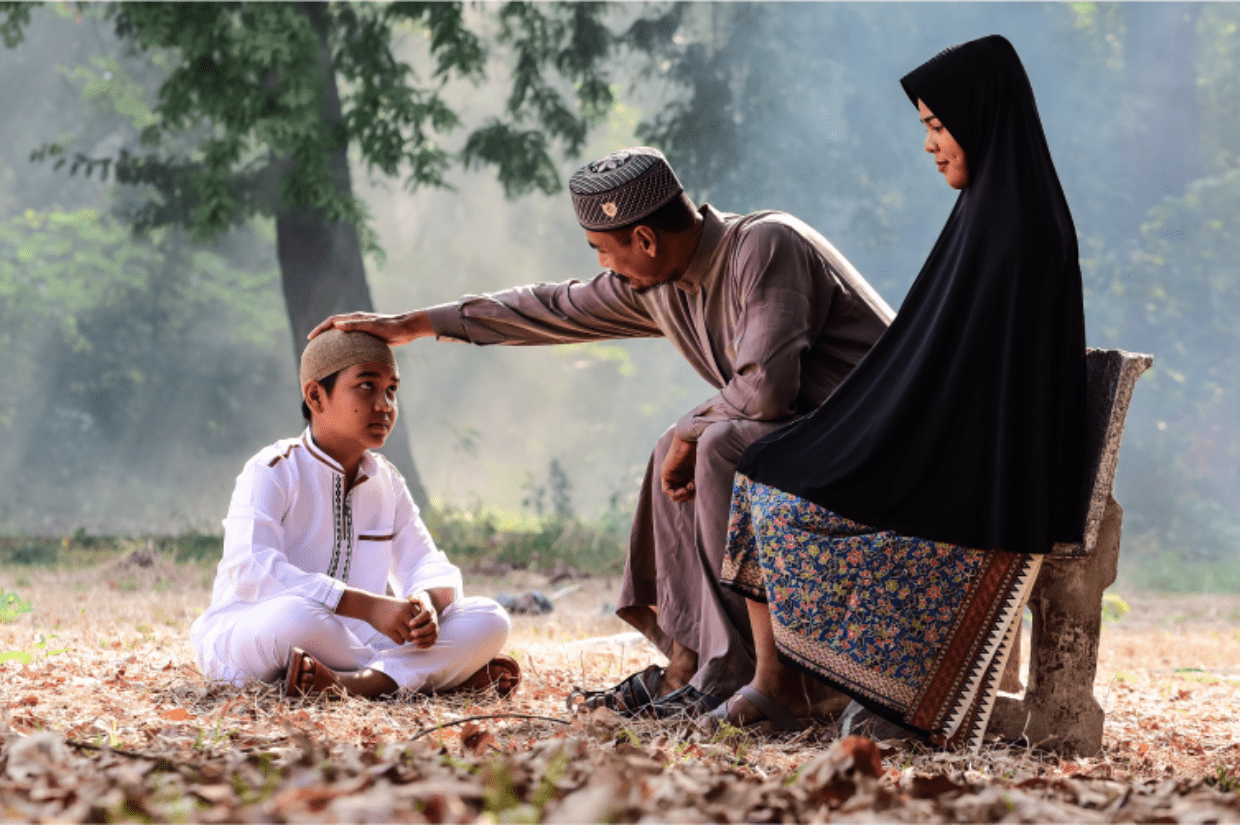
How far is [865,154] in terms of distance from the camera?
1864 centimetres

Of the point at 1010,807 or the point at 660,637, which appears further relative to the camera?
the point at 660,637

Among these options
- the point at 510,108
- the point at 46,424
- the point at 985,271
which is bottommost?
the point at 46,424

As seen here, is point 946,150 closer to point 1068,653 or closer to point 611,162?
point 611,162

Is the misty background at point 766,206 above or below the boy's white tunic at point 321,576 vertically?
above

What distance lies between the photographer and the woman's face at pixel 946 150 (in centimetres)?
313

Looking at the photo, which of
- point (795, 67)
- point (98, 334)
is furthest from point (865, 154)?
point (98, 334)

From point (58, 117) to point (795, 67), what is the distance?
15472mm

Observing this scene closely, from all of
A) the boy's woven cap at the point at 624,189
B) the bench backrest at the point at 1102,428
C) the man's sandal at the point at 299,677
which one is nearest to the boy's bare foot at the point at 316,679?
the man's sandal at the point at 299,677

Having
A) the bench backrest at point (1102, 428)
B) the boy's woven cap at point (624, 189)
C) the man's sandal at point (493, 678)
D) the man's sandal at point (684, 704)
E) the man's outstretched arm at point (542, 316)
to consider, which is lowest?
the man's sandal at point (493, 678)

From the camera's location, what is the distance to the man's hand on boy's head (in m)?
3.53

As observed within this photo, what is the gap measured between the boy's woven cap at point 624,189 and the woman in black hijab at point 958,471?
82 centimetres

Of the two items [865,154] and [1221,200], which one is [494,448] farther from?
[1221,200]

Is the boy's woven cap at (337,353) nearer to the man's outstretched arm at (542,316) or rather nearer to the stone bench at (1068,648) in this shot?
the man's outstretched arm at (542,316)

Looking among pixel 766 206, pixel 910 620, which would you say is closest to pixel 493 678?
pixel 910 620
